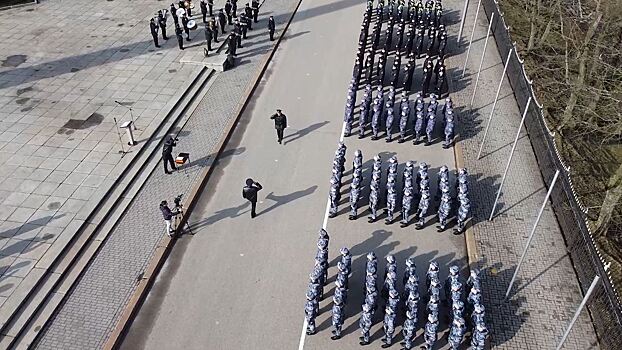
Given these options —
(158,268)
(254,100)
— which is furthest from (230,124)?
(158,268)

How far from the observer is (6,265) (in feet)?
35.4

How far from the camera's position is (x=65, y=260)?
1098cm

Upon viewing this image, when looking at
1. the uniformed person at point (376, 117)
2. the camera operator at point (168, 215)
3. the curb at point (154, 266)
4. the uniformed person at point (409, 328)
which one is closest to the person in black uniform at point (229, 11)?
the curb at point (154, 266)

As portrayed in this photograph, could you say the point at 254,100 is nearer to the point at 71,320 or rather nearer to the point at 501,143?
the point at 501,143

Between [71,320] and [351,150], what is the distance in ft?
27.0

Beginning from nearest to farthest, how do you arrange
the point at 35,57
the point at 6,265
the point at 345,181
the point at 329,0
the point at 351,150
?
the point at 6,265
the point at 345,181
the point at 351,150
the point at 35,57
the point at 329,0

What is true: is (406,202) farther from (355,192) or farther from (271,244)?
(271,244)

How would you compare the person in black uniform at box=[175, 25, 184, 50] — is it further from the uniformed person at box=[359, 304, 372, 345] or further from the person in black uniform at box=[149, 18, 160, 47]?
the uniformed person at box=[359, 304, 372, 345]

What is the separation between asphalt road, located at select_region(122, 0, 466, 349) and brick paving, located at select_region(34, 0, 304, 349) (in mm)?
576

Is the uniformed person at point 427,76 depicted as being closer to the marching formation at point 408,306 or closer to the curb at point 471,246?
the curb at point 471,246

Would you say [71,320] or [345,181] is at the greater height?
[345,181]

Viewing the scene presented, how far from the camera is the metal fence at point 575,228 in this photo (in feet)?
29.9

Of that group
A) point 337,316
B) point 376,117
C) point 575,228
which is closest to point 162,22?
point 376,117

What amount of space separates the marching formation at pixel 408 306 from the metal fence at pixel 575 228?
2.35 meters
